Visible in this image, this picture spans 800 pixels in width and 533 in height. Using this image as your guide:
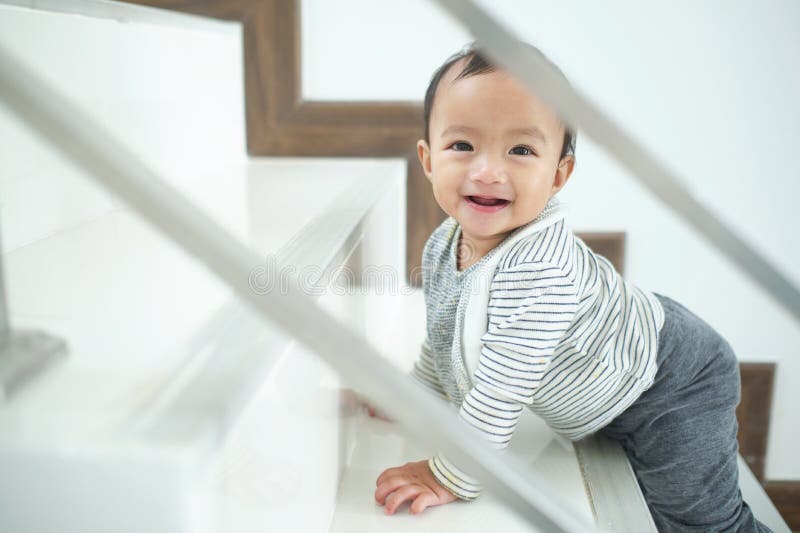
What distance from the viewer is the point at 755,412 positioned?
1.28 m

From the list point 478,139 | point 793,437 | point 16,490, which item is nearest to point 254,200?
point 478,139

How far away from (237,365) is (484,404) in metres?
0.29

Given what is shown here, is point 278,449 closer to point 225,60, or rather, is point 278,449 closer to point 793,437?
point 225,60

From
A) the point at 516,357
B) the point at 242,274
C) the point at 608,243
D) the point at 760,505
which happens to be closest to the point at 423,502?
the point at 516,357

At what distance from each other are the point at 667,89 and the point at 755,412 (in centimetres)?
60

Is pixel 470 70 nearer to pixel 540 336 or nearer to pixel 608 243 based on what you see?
pixel 540 336

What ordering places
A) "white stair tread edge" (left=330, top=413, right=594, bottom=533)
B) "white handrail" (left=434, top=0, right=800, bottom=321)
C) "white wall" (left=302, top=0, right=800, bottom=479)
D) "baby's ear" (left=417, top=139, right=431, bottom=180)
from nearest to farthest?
"white handrail" (left=434, top=0, right=800, bottom=321) → "white stair tread edge" (left=330, top=413, right=594, bottom=533) → "baby's ear" (left=417, top=139, right=431, bottom=180) → "white wall" (left=302, top=0, right=800, bottom=479)

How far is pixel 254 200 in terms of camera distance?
0.85m

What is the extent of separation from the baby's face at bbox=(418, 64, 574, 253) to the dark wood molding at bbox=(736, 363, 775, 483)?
0.82m

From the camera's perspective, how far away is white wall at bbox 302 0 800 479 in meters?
1.12

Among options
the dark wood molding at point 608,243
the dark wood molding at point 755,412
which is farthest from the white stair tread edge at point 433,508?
the dark wood molding at point 755,412

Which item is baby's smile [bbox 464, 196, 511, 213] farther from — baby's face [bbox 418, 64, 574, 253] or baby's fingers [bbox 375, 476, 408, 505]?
baby's fingers [bbox 375, 476, 408, 505]

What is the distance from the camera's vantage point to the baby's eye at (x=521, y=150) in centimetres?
61

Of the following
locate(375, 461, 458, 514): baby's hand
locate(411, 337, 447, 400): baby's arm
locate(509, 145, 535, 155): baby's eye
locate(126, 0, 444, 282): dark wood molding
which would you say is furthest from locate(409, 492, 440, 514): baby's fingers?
locate(126, 0, 444, 282): dark wood molding
